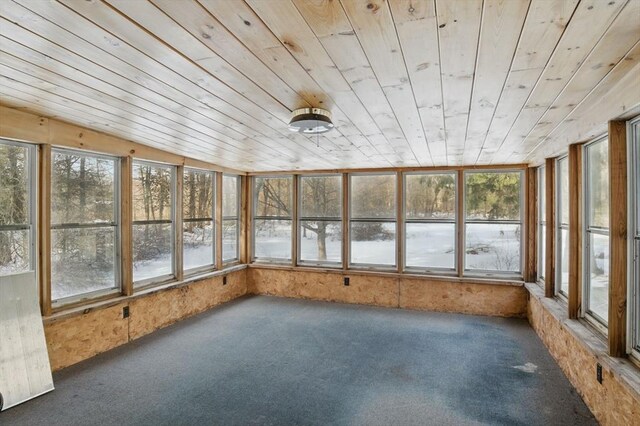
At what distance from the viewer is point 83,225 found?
3.57 meters

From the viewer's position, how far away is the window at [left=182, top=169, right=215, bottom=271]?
16.5ft

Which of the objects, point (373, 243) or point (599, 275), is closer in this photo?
point (599, 275)

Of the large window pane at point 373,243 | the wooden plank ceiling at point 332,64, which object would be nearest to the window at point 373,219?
the large window pane at point 373,243

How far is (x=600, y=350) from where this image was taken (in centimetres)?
244

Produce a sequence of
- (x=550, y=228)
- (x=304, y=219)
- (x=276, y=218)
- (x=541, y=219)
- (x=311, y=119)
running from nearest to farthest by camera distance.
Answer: (x=311, y=119)
(x=550, y=228)
(x=541, y=219)
(x=304, y=219)
(x=276, y=218)

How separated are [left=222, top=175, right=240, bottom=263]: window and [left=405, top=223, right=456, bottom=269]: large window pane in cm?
305

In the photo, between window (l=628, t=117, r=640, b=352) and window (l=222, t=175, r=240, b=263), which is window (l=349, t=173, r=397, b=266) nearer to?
window (l=222, t=175, r=240, b=263)

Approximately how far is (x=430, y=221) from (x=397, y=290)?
1.23 metres

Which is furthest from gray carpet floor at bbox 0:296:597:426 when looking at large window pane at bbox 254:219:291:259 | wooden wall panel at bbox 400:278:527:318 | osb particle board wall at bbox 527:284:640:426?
large window pane at bbox 254:219:291:259

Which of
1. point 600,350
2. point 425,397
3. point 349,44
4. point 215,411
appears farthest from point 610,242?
point 215,411

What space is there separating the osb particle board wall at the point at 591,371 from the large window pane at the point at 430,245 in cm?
167

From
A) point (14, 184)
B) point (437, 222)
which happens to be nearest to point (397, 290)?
point (437, 222)

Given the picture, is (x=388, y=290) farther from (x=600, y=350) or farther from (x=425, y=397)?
(x=600, y=350)

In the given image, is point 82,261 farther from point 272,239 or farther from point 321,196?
point 321,196
